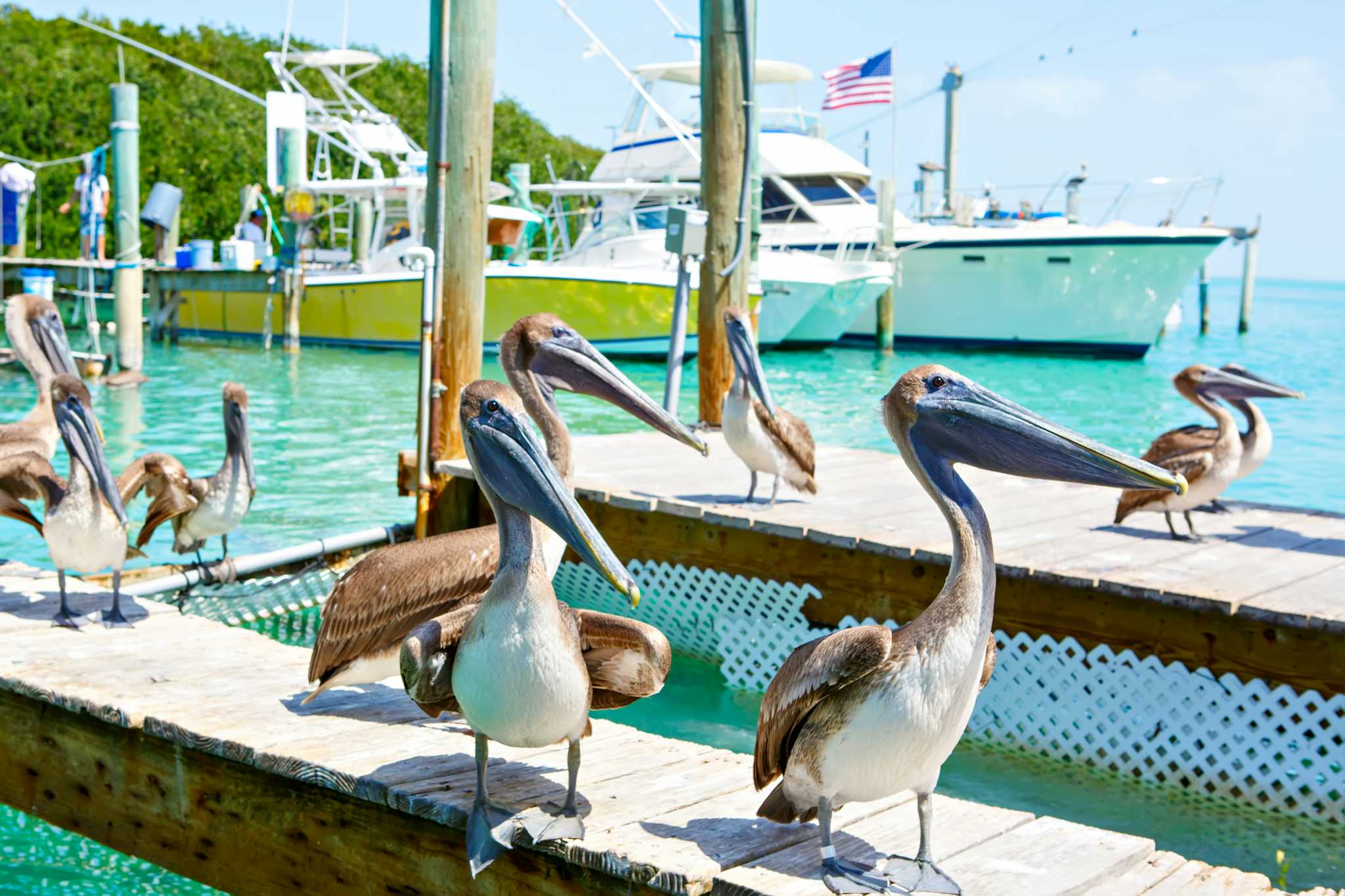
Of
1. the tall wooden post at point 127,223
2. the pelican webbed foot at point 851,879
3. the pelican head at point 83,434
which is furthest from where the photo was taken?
the tall wooden post at point 127,223

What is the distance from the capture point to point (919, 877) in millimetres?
2863

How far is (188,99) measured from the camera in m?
37.4

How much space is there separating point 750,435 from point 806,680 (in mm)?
3868

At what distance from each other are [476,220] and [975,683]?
515 centimetres

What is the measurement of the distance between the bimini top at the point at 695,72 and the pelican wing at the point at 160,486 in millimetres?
20103

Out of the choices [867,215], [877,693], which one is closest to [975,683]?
[877,693]

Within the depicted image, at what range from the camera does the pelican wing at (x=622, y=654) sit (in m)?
3.14

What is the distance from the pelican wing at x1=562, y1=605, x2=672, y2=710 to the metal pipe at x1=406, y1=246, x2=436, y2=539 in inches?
155

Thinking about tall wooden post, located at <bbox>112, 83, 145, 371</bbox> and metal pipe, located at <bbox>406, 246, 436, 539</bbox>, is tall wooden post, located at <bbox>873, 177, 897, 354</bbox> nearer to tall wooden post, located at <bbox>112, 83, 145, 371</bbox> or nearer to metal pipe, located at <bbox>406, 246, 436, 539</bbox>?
tall wooden post, located at <bbox>112, 83, 145, 371</bbox>

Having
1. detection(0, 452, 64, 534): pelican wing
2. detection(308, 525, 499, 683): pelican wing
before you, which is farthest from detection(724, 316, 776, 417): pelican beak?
detection(0, 452, 64, 534): pelican wing

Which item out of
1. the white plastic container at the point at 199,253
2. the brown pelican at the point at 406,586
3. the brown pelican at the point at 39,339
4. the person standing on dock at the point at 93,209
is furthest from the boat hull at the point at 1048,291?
the brown pelican at the point at 406,586

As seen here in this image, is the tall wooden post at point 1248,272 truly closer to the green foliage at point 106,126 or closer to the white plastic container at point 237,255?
the green foliage at point 106,126

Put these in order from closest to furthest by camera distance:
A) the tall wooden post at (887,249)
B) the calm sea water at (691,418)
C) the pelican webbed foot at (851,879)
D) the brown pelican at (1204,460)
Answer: the pelican webbed foot at (851,879), the calm sea water at (691,418), the brown pelican at (1204,460), the tall wooden post at (887,249)

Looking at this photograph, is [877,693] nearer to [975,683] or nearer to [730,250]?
[975,683]
